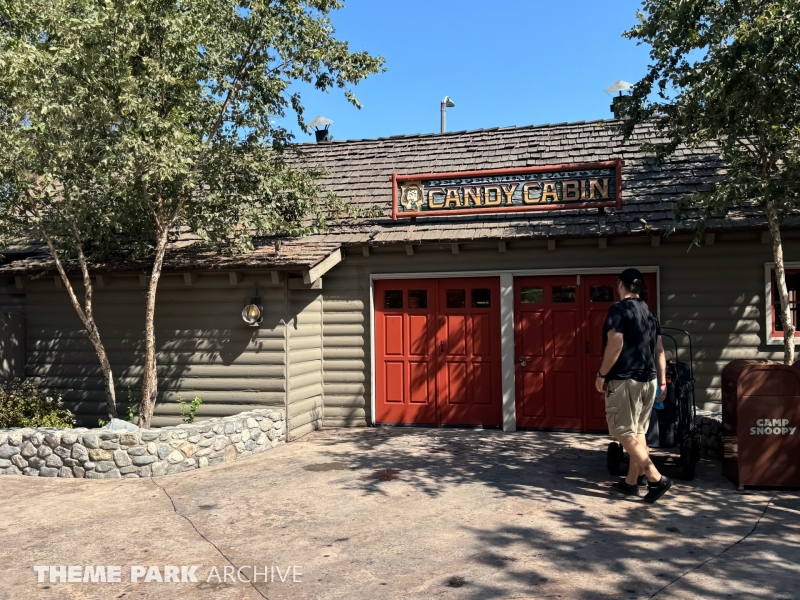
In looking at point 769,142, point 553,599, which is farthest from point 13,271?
point 769,142

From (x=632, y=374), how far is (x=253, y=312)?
5430 mm

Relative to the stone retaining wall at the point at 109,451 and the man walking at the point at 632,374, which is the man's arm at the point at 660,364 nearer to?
the man walking at the point at 632,374

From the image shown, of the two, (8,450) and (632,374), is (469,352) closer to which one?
(632,374)

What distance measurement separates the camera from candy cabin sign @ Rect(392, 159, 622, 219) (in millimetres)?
9875

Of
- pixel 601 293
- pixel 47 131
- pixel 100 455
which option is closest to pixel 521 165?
pixel 601 293

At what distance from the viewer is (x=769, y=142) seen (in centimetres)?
755

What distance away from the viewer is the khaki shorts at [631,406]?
6.12 meters

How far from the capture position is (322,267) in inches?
380

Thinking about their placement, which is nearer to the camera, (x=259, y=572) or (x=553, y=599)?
(x=553, y=599)

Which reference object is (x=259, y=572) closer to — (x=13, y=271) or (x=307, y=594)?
(x=307, y=594)

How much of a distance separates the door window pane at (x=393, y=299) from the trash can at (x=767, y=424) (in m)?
5.29

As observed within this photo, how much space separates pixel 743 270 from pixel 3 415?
1014 cm

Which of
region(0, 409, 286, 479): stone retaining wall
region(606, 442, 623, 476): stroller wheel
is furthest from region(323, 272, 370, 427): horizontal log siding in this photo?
→ region(606, 442, 623, 476): stroller wheel

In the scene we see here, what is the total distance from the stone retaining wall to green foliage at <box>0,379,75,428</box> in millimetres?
846
